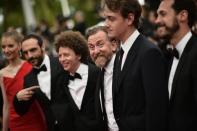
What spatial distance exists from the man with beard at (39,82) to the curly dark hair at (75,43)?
1.42 ft

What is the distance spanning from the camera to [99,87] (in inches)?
230

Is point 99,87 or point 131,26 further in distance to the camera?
point 99,87

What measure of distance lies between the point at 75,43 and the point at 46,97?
0.82 m

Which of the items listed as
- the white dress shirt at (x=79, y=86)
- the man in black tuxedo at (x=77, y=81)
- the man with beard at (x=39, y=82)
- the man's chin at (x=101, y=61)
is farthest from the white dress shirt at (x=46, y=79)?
the man's chin at (x=101, y=61)

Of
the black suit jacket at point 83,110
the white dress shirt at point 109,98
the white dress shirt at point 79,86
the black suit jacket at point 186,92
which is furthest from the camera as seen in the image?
the white dress shirt at point 79,86

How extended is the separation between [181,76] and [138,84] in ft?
1.49

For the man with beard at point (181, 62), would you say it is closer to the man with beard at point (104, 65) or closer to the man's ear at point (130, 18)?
the man's ear at point (130, 18)

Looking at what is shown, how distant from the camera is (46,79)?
710 cm

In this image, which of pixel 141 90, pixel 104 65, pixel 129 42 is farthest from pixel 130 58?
pixel 104 65

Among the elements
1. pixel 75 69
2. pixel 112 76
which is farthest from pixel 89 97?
pixel 112 76

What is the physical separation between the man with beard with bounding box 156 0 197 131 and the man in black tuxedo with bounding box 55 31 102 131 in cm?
156

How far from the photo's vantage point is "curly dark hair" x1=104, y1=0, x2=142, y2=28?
530 centimetres

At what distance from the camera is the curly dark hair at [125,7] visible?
5305 mm

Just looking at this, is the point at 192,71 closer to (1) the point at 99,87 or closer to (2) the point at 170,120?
(2) the point at 170,120
